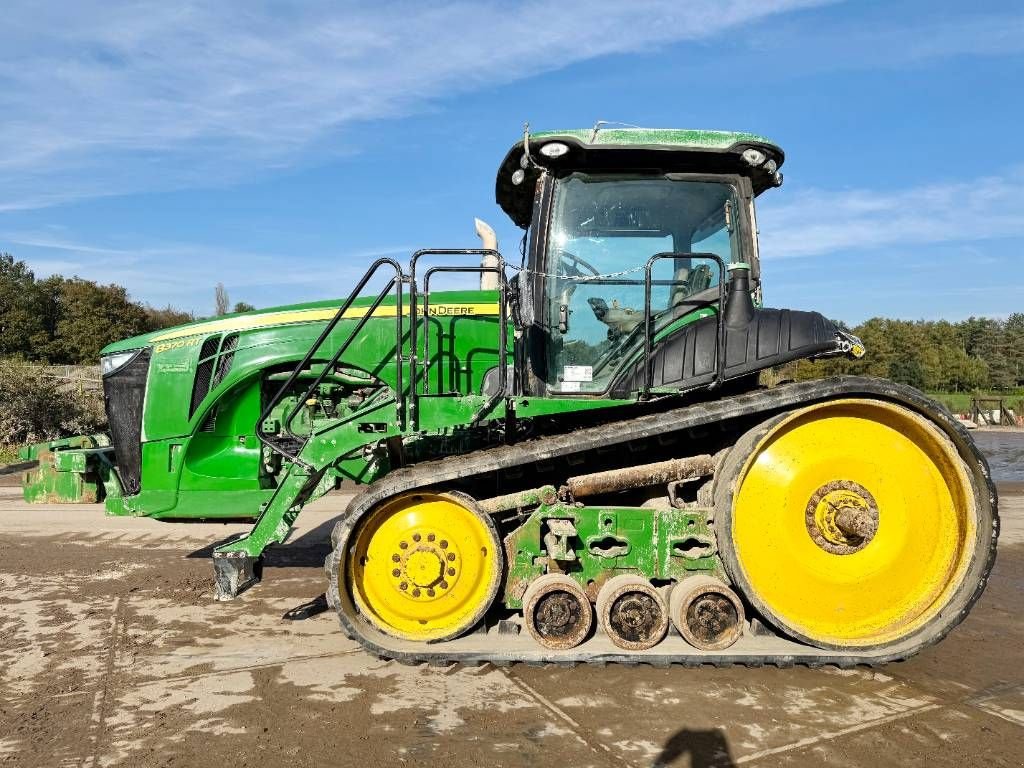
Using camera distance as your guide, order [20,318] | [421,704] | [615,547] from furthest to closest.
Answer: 1. [20,318]
2. [615,547]
3. [421,704]

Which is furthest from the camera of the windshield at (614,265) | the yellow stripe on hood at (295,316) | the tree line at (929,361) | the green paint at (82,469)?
the tree line at (929,361)

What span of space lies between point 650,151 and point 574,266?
0.81 meters

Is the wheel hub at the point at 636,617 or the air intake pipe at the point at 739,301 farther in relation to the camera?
the air intake pipe at the point at 739,301

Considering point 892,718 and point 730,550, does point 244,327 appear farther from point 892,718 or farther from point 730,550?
point 892,718

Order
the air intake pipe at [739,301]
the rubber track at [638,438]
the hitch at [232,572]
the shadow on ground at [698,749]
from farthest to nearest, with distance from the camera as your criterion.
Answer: the hitch at [232,572]
the air intake pipe at [739,301]
the rubber track at [638,438]
the shadow on ground at [698,749]

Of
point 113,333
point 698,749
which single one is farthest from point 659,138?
point 113,333

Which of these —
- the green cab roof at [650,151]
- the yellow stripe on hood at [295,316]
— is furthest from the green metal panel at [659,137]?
the yellow stripe on hood at [295,316]

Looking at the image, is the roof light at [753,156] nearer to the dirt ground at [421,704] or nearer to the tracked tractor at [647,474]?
the tracked tractor at [647,474]

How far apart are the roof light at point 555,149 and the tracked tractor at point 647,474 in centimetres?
2

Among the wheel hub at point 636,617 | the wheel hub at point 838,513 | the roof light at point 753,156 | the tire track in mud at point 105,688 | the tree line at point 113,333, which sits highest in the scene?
Result: the tree line at point 113,333

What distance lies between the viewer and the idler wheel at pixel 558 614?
3.97m

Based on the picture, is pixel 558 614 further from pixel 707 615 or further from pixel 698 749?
pixel 698 749

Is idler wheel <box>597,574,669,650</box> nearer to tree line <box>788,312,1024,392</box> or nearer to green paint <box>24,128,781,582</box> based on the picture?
green paint <box>24,128,781,582</box>

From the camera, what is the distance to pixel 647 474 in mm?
4242
